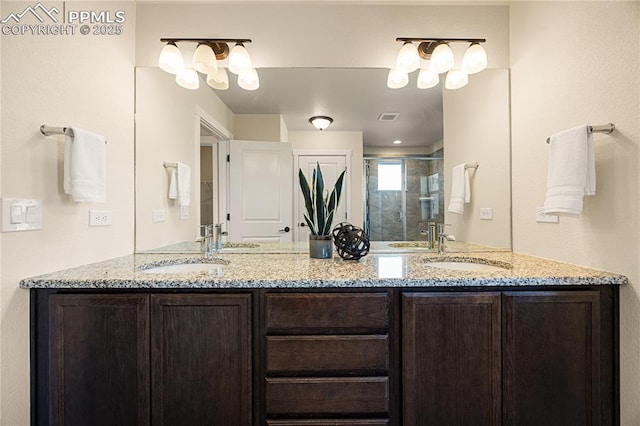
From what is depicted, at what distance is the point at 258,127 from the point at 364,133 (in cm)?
68

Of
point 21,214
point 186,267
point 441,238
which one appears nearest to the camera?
point 21,214

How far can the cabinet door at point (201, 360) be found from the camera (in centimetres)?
109

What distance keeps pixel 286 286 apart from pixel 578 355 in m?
1.14

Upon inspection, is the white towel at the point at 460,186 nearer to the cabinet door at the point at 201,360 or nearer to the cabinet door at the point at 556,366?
the cabinet door at the point at 556,366

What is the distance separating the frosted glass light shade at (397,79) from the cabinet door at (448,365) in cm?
130

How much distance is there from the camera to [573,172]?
1.18 metres

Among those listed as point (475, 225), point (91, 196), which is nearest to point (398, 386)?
point (475, 225)

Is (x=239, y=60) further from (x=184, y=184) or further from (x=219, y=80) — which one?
(x=184, y=184)

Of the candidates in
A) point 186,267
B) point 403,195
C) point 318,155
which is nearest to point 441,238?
point 403,195

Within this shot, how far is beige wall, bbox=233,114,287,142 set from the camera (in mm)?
1854

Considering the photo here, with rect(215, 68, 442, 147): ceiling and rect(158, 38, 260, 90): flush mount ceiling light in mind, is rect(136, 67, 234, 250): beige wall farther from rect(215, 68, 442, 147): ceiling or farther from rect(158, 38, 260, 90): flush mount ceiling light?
rect(215, 68, 442, 147): ceiling

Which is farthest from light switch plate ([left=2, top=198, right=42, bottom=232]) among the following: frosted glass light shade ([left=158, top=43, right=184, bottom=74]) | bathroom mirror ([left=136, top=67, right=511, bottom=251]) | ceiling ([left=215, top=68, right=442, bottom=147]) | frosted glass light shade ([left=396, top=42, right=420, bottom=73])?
frosted glass light shade ([left=396, top=42, right=420, bottom=73])

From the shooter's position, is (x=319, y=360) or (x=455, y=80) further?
(x=455, y=80)

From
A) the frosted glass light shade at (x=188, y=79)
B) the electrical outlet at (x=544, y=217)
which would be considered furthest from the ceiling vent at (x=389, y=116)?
the frosted glass light shade at (x=188, y=79)
